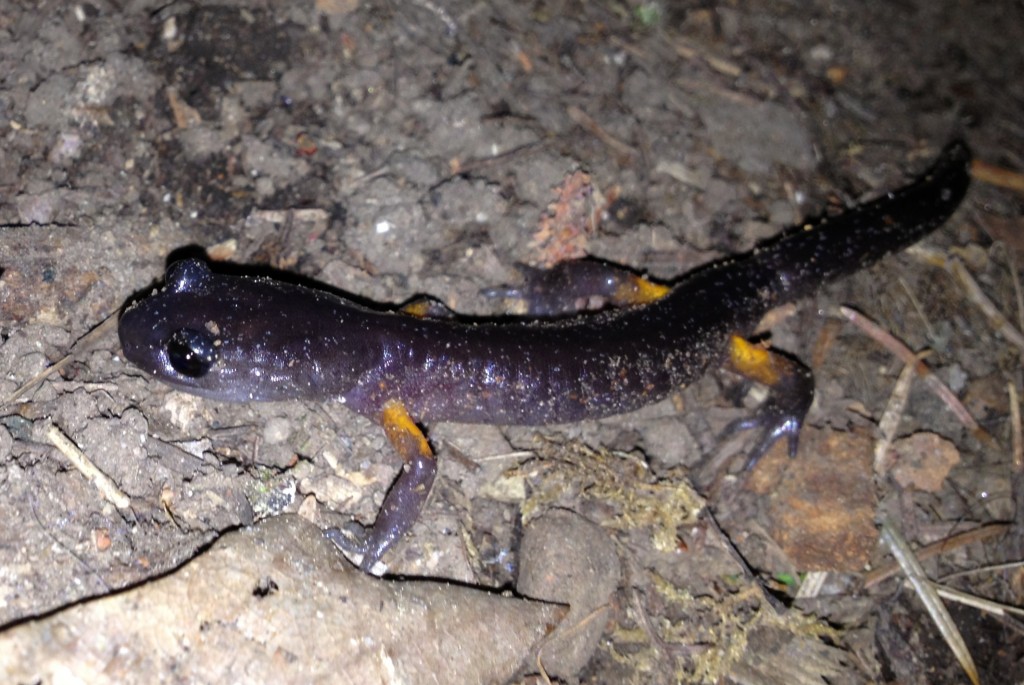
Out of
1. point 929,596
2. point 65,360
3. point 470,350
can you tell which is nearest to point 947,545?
point 929,596

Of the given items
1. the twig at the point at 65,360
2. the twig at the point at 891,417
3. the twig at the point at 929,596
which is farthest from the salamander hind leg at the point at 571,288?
the twig at the point at 65,360

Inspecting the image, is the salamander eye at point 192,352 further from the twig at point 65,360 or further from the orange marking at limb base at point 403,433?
the orange marking at limb base at point 403,433

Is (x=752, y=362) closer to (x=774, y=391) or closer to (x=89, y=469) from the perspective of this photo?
(x=774, y=391)

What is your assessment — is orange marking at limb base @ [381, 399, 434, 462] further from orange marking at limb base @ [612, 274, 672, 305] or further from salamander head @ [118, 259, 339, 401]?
orange marking at limb base @ [612, 274, 672, 305]

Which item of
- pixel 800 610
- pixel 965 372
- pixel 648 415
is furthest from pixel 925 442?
pixel 648 415

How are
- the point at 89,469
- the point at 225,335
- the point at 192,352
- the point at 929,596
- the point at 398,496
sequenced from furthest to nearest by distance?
the point at 929,596, the point at 398,496, the point at 225,335, the point at 192,352, the point at 89,469

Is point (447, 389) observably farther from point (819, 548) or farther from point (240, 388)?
point (819, 548)
